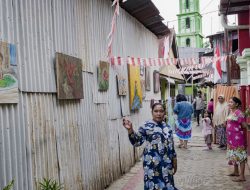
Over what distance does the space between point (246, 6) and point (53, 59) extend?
6.80 m

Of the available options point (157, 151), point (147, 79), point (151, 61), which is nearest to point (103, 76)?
point (151, 61)

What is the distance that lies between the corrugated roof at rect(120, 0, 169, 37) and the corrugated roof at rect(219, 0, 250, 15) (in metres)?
1.89

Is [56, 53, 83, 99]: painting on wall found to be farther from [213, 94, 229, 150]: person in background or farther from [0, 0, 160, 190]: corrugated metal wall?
[213, 94, 229, 150]: person in background

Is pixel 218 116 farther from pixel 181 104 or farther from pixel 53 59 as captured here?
pixel 53 59

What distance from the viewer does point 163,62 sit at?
9.16 m

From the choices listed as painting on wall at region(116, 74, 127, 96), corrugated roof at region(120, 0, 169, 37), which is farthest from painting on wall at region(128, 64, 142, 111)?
corrugated roof at region(120, 0, 169, 37)

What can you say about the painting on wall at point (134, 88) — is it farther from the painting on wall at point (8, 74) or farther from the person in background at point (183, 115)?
the painting on wall at point (8, 74)

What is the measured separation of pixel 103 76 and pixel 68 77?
1.83 meters

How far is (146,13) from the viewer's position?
10273 millimetres

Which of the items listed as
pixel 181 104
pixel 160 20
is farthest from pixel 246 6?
pixel 181 104

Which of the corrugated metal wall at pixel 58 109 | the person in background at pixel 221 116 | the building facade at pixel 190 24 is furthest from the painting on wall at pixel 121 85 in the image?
the building facade at pixel 190 24

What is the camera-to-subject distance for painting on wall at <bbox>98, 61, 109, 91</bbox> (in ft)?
22.7

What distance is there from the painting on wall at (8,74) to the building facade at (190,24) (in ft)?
177

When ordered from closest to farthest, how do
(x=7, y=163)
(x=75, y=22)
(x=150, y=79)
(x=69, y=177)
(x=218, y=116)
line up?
(x=7, y=163), (x=69, y=177), (x=75, y=22), (x=218, y=116), (x=150, y=79)
